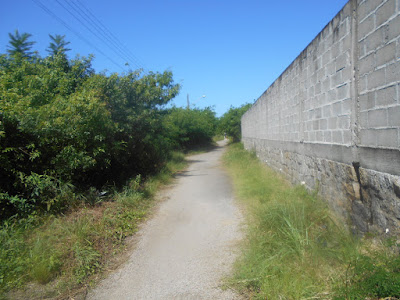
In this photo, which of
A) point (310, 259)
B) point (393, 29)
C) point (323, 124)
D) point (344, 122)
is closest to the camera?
point (393, 29)

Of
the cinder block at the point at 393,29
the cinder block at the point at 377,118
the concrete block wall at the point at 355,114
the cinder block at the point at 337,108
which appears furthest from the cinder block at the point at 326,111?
the cinder block at the point at 393,29

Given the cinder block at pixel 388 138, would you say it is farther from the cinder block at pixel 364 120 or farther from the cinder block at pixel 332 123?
the cinder block at pixel 332 123

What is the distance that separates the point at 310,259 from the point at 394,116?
1822mm

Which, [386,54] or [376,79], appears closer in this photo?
[386,54]

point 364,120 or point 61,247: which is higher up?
point 364,120

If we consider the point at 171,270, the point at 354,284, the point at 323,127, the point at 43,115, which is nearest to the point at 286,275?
the point at 354,284

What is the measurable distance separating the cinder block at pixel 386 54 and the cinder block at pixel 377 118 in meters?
0.52

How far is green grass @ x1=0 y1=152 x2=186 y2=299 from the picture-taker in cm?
383

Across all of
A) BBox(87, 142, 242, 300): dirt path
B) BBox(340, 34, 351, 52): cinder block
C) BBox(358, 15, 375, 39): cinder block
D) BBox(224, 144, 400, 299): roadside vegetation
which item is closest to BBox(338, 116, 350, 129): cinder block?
BBox(340, 34, 351, 52): cinder block

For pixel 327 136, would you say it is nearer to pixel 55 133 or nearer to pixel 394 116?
pixel 394 116

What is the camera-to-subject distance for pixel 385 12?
3264 millimetres

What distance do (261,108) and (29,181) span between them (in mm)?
9532

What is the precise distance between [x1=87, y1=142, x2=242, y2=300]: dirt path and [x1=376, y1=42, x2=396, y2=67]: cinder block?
10.0 feet

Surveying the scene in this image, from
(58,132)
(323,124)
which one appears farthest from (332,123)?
(58,132)
